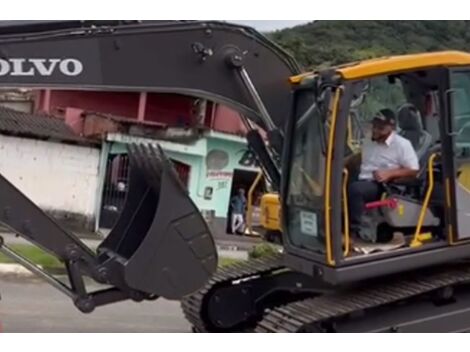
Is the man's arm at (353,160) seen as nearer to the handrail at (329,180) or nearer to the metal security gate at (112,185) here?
the handrail at (329,180)

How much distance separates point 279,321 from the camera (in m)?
5.38

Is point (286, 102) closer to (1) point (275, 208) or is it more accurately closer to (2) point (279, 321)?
(1) point (275, 208)

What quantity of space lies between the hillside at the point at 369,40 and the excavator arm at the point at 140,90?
3.18 m

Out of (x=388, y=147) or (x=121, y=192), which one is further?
(x=121, y=192)

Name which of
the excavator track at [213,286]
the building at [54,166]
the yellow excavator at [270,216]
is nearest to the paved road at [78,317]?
the excavator track at [213,286]

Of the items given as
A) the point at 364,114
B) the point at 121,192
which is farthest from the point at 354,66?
Answer: the point at 121,192

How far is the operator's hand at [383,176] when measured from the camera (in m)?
5.48

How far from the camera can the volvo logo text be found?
16.2 feet

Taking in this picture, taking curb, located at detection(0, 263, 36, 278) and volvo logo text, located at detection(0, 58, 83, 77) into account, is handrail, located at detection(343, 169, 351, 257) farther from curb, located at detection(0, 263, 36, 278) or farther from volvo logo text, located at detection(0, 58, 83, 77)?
curb, located at detection(0, 263, 36, 278)

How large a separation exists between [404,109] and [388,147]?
0.32m

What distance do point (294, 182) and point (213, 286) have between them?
4.68ft

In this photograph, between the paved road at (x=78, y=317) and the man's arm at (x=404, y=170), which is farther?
the paved road at (x=78, y=317)

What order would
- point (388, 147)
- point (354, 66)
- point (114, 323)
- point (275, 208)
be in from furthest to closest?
point (114, 323), point (275, 208), point (388, 147), point (354, 66)

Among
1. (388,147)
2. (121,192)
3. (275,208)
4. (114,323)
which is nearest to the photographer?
(388,147)
